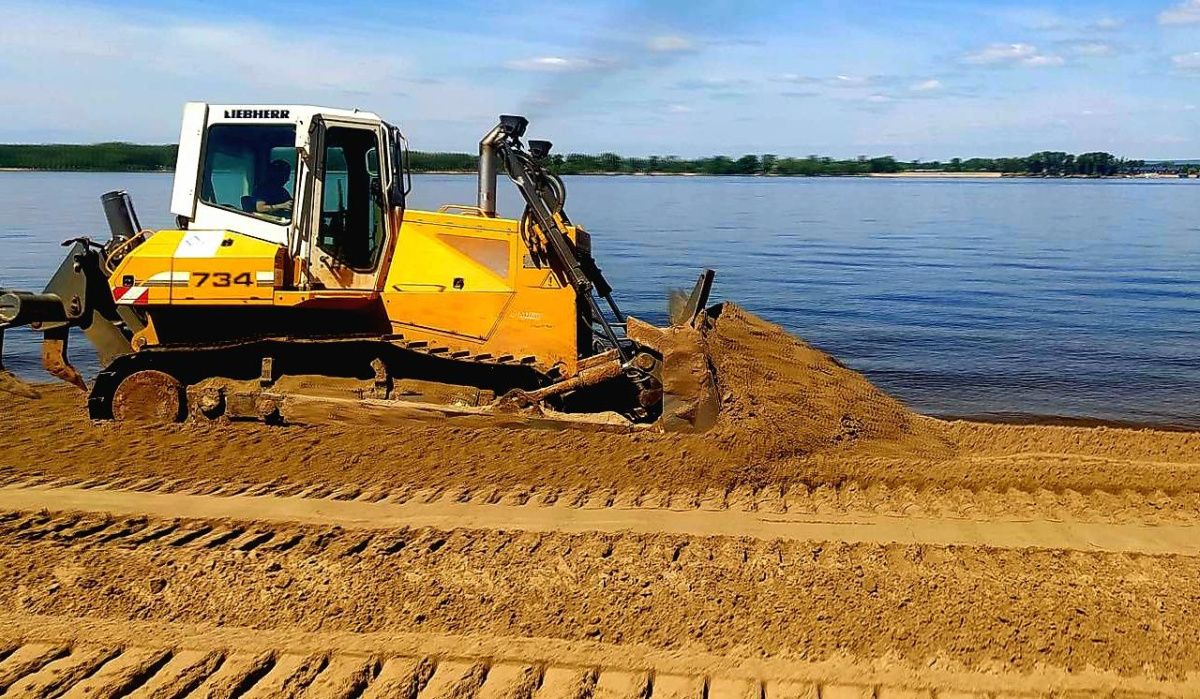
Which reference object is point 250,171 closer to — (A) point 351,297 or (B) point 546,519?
(A) point 351,297

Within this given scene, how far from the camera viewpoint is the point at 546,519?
6977 millimetres

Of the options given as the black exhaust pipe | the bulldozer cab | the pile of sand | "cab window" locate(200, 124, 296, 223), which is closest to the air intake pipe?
the bulldozer cab

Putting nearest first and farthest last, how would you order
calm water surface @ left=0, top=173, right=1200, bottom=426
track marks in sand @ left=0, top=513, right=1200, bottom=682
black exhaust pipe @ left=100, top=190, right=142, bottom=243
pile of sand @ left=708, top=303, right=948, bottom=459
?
1. track marks in sand @ left=0, top=513, right=1200, bottom=682
2. pile of sand @ left=708, top=303, right=948, bottom=459
3. black exhaust pipe @ left=100, top=190, right=142, bottom=243
4. calm water surface @ left=0, top=173, right=1200, bottom=426

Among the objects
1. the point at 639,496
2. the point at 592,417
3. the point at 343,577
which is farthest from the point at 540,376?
the point at 343,577

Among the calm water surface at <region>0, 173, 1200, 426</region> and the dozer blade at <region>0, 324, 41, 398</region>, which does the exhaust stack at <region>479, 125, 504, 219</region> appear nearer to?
the dozer blade at <region>0, 324, 41, 398</region>

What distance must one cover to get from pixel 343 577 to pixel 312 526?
1071 millimetres

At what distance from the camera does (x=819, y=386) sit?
9.45 metres

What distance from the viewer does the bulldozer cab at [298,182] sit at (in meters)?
8.74

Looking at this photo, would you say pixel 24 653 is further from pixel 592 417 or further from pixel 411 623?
pixel 592 417

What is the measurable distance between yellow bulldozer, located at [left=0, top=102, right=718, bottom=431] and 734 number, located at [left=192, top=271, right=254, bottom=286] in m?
0.02

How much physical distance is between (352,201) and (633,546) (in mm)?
4385

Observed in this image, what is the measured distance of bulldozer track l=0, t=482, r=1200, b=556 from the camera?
6.64 metres

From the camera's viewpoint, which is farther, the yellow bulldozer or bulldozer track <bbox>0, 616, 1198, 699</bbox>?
the yellow bulldozer

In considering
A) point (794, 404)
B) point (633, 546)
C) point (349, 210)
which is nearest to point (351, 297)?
point (349, 210)
